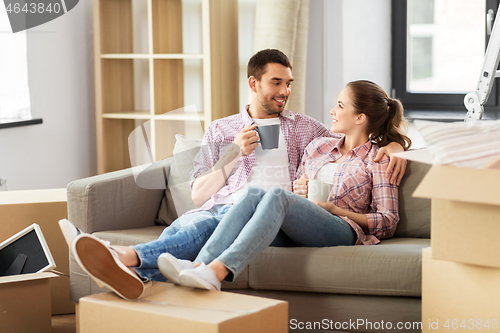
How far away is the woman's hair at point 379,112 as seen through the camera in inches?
78.6

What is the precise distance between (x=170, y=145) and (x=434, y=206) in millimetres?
1255

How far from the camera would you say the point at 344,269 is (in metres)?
1.70

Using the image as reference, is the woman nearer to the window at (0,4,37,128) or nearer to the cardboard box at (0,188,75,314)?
the cardboard box at (0,188,75,314)

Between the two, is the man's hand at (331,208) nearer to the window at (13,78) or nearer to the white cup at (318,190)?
the white cup at (318,190)

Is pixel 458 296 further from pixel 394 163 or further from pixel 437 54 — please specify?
pixel 437 54

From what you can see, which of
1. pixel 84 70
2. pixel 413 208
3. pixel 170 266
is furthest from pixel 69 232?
pixel 84 70

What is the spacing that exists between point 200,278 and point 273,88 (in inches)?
37.0

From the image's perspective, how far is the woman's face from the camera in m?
2.00

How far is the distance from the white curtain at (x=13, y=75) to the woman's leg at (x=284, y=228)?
64.6 inches

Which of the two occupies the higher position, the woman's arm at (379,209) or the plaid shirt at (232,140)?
the plaid shirt at (232,140)

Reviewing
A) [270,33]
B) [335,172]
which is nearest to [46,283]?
[335,172]

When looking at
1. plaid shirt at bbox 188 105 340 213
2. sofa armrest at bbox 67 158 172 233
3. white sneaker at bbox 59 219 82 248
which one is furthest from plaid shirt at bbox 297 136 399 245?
white sneaker at bbox 59 219 82 248

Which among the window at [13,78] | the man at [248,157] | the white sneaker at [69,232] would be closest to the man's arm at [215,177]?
the man at [248,157]

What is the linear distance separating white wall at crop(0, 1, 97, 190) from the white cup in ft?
5.34
